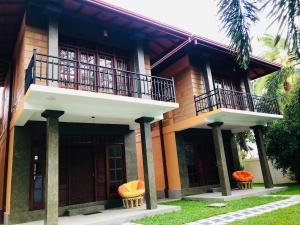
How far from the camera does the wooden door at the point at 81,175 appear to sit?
7.85 m

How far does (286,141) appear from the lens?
1208 cm

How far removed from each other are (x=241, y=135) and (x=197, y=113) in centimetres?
759

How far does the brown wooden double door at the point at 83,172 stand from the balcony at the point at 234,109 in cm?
356

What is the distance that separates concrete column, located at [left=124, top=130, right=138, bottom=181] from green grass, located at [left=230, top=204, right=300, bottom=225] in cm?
434

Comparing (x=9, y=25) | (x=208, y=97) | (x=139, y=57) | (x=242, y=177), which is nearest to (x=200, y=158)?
(x=242, y=177)

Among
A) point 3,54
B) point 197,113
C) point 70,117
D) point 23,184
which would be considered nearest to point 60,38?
point 70,117

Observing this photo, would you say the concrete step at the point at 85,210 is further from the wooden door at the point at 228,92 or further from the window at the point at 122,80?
the wooden door at the point at 228,92

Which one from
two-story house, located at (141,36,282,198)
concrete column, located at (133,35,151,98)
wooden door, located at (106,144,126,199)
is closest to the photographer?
concrete column, located at (133,35,151,98)

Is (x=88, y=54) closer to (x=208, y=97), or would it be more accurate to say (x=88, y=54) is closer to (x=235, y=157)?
(x=208, y=97)

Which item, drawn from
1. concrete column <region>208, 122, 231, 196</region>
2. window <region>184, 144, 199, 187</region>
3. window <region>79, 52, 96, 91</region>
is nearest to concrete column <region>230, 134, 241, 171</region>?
window <region>184, 144, 199, 187</region>

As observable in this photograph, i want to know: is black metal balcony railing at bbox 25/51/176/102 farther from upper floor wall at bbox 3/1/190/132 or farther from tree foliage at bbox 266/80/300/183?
tree foliage at bbox 266/80/300/183

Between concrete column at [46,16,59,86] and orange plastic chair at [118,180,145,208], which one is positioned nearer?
concrete column at [46,16,59,86]

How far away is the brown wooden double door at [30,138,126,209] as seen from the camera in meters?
7.27

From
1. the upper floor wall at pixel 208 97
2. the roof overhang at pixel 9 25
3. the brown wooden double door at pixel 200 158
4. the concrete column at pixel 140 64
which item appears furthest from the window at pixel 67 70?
the brown wooden double door at pixel 200 158
